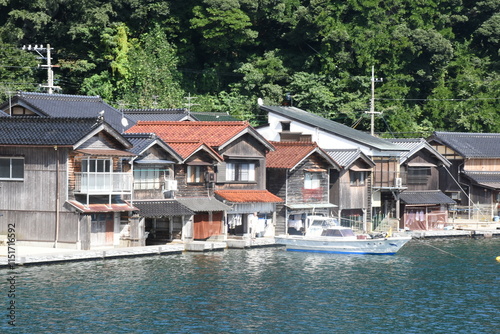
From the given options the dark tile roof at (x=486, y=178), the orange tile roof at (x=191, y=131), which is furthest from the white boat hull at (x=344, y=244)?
the dark tile roof at (x=486, y=178)

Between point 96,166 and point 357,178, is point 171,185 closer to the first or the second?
point 96,166

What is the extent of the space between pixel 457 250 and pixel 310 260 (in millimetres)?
12264

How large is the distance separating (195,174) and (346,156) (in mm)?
13644

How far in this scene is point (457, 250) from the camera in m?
61.2

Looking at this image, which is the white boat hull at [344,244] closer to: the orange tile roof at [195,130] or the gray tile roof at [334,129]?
the orange tile roof at [195,130]

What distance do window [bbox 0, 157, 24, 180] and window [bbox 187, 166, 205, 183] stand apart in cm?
1104

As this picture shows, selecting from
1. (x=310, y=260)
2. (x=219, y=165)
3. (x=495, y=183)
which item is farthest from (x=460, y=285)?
(x=495, y=183)

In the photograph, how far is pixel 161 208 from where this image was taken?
54719mm

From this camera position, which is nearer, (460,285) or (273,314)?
(273,314)

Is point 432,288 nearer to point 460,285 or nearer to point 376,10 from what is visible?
point 460,285

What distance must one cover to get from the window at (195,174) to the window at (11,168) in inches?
435

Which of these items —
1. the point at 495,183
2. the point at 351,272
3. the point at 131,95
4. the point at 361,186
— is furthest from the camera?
the point at 131,95

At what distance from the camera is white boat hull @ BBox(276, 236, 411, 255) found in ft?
186

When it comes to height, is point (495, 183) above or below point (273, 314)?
above
